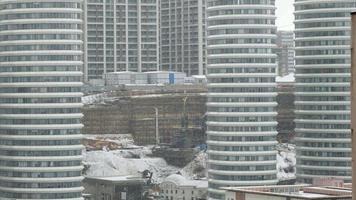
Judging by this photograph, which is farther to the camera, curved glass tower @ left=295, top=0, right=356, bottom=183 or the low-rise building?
curved glass tower @ left=295, top=0, right=356, bottom=183

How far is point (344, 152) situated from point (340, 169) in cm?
273

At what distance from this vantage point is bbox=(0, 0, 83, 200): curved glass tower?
154 meters

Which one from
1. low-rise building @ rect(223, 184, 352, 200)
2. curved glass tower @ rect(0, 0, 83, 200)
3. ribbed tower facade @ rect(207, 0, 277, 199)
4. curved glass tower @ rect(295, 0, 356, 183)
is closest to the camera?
low-rise building @ rect(223, 184, 352, 200)

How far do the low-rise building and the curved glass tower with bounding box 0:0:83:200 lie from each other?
1379 inches

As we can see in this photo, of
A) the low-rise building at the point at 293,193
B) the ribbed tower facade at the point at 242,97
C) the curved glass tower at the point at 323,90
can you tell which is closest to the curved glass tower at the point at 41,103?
the ribbed tower facade at the point at 242,97

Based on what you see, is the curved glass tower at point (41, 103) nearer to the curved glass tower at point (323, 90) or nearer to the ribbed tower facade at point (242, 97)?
the ribbed tower facade at point (242, 97)

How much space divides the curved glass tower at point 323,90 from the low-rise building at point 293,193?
34917 mm

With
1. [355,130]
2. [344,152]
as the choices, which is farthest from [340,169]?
[355,130]

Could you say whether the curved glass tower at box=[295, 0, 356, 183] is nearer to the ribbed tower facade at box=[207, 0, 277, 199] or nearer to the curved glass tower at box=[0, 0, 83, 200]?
the ribbed tower facade at box=[207, 0, 277, 199]


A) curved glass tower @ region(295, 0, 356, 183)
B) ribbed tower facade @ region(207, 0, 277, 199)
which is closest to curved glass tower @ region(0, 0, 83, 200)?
ribbed tower facade @ region(207, 0, 277, 199)

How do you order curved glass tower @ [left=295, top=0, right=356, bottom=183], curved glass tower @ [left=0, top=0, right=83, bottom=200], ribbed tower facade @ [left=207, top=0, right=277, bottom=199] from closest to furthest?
curved glass tower @ [left=0, top=0, right=83, bottom=200] → ribbed tower facade @ [left=207, top=0, right=277, bottom=199] → curved glass tower @ [left=295, top=0, right=356, bottom=183]

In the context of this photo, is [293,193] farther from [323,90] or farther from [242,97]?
[323,90]

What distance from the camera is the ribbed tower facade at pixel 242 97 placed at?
161750 mm

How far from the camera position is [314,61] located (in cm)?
16775
